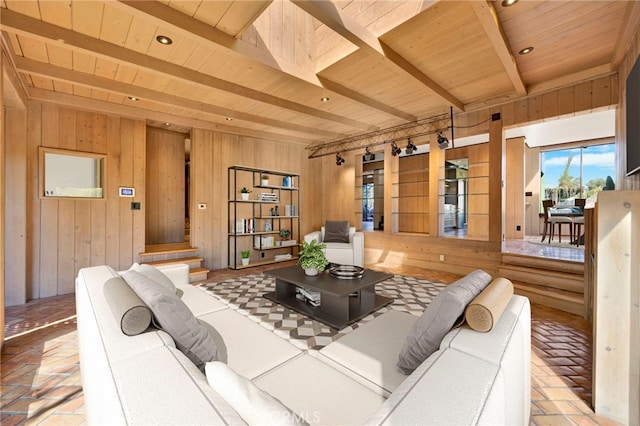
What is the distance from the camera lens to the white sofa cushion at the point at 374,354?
1252 mm

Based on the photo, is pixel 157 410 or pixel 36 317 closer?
pixel 157 410

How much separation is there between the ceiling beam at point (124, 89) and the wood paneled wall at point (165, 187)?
1.69m

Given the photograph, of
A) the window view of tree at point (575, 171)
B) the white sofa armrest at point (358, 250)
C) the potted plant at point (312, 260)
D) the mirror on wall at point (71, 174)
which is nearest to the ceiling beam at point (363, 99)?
the potted plant at point (312, 260)

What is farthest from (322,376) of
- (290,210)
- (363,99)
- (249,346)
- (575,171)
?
(575,171)

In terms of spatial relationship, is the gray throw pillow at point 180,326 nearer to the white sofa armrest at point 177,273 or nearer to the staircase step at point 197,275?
the white sofa armrest at point 177,273

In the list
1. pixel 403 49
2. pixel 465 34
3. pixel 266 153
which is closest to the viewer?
pixel 465 34

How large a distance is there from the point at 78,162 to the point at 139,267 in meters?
3.04

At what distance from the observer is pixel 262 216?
19.2 feet

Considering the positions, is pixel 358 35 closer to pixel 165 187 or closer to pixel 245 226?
pixel 245 226

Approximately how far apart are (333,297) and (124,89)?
3.73 metres

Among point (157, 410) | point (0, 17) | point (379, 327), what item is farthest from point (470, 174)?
point (0, 17)

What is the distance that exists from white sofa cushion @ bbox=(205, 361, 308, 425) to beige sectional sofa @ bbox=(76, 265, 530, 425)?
0.01 m

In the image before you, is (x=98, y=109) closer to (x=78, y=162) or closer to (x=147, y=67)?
(x=78, y=162)

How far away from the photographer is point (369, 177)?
22.4 ft
